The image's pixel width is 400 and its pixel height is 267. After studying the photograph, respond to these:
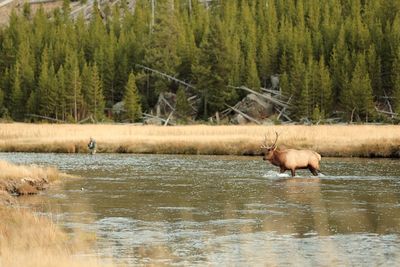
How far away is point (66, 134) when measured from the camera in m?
56.5

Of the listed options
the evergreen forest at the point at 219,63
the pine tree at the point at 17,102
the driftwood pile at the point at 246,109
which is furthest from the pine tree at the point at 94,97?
the pine tree at the point at 17,102

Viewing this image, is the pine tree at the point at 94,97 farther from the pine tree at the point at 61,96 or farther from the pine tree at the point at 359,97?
the pine tree at the point at 359,97

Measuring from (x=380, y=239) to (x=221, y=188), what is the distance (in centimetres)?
1126

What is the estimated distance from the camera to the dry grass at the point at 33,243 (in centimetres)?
1257

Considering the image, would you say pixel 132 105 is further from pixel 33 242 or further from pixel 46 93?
pixel 33 242

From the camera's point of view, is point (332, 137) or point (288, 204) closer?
point (288, 204)

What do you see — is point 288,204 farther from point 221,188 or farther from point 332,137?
point 332,137

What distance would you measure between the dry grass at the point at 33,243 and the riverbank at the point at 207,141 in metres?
27.5

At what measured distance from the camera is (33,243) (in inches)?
595

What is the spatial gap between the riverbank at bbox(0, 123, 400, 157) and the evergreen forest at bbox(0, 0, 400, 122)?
27.7 m

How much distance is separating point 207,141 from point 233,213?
26.8 m

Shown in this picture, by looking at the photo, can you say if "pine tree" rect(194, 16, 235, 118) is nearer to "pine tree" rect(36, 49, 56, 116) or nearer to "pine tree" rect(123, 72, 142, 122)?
"pine tree" rect(123, 72, 142, 122)

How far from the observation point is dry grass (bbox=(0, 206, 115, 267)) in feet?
41.2

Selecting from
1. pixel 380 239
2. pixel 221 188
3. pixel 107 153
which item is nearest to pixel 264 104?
pixel 107 153
